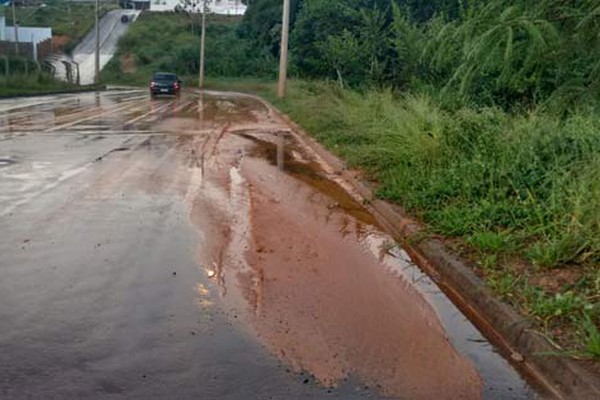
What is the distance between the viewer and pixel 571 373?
4184 mm

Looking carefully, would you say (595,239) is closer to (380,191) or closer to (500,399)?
(500,399)

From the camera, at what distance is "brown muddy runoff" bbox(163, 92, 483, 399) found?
4.41 m

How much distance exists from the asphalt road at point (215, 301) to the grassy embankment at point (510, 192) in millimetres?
560

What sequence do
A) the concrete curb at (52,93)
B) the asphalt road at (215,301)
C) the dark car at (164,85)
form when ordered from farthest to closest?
the dark car at (164,85)
the concrete curb at (52,93)
the asphalt road at (215,301)

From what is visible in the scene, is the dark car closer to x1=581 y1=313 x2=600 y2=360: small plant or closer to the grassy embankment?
the grassy embankment

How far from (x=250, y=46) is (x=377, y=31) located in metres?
43.9

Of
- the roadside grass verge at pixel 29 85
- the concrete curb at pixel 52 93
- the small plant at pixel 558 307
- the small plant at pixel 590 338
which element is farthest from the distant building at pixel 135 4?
the small plant at pixel 590 338

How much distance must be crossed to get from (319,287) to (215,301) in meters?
0.97

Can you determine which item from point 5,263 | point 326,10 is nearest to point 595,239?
point 5,263

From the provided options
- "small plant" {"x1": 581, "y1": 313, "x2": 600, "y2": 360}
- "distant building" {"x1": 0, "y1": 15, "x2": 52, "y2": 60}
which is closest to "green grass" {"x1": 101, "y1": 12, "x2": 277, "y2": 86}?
"distant building" {"x1": 0, "y1": 15, "x2": 52, "y2": 60}

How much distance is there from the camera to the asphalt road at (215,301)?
4.18 metres

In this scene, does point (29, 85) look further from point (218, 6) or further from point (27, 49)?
point (218, 6)

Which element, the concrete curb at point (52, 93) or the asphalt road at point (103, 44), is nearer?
the concrete curb at point (52, 93)

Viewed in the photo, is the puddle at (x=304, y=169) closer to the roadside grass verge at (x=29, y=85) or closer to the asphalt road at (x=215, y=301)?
the asphalt road at (x=215, y=301)
